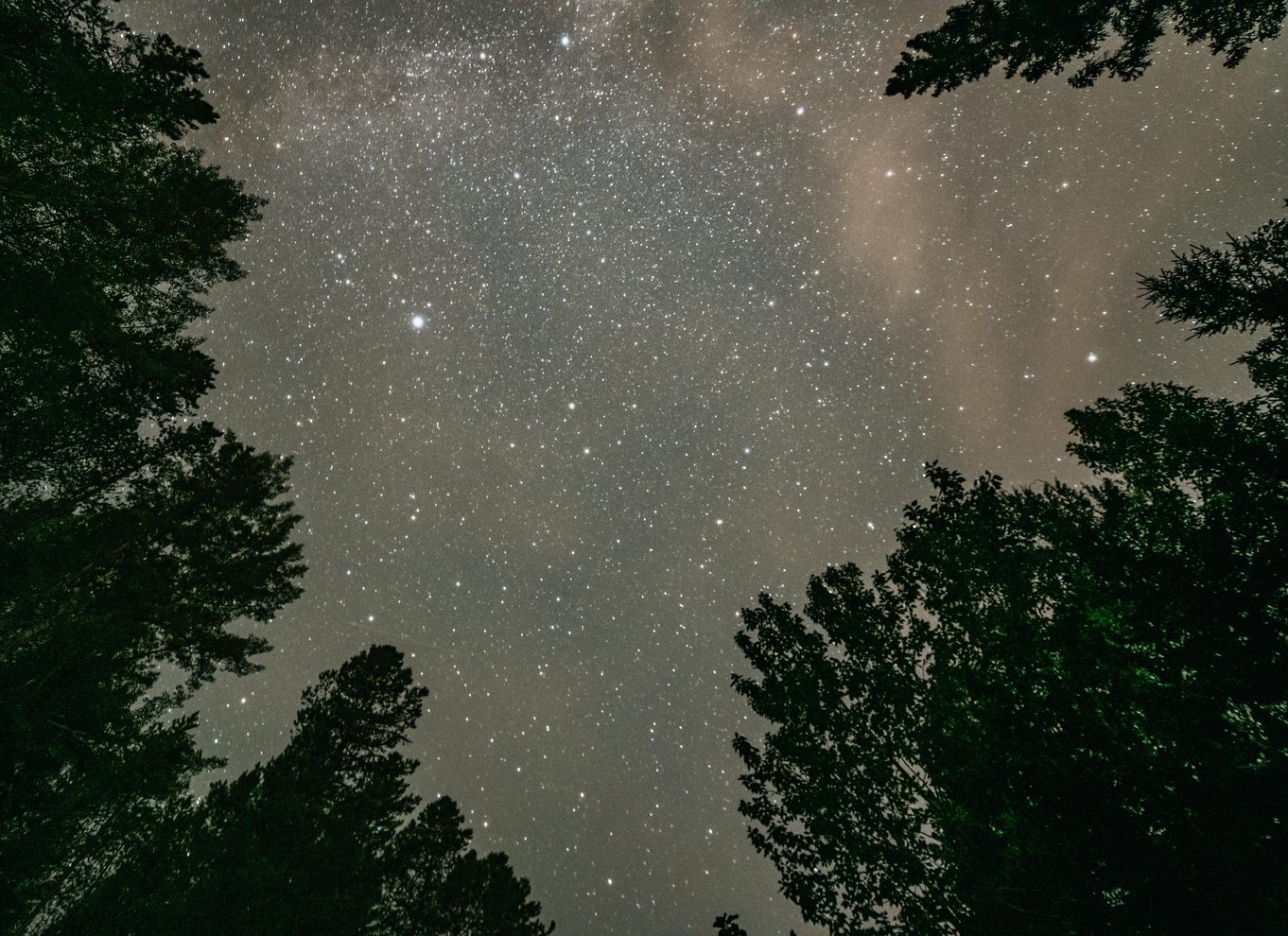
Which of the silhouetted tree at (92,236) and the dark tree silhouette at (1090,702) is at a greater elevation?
the silhouetted tree at (92,236)

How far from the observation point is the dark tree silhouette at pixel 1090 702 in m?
4.02

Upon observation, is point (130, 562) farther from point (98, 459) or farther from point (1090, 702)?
point (1090, 702)

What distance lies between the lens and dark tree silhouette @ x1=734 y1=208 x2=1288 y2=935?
4.02m

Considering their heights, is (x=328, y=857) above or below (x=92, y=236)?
below

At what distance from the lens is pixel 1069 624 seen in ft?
18.9

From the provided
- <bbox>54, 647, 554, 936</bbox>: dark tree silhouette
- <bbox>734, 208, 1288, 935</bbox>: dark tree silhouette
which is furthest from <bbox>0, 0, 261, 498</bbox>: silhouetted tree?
<bbox>734, 208, 1288, 935</bbox>: dark tree silhouette

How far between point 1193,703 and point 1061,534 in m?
2.57

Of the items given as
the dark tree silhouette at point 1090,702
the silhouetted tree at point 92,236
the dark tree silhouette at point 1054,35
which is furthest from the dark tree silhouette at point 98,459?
the dark tree silhouette at point 1090,702

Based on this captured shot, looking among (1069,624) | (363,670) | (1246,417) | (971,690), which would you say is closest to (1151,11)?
(1246,417)

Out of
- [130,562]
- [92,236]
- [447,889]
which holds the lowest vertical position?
[447,889]

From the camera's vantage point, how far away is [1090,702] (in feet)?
16.9

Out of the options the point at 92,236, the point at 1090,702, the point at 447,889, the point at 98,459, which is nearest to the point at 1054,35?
the point at 1090,702

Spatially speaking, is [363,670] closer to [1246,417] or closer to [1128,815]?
[1128,815]

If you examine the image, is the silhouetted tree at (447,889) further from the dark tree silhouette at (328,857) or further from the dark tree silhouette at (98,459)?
the dark tree silhouette at (98,459)
